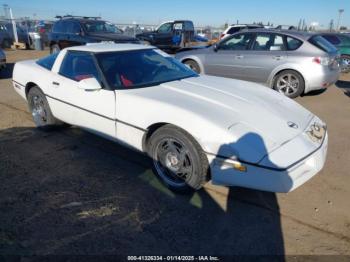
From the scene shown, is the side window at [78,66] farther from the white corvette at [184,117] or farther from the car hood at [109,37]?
the car hood at [109,37]

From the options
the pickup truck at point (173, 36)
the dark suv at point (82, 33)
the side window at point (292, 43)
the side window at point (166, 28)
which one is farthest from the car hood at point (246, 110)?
the side window at point (166, 28)

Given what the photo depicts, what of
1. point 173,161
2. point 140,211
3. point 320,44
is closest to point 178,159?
point 173,161

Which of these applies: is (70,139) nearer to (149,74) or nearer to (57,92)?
(57,92)

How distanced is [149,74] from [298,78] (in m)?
4.39

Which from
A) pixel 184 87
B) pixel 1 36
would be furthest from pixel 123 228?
pixel 1 36

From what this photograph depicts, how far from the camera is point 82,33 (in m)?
11.7

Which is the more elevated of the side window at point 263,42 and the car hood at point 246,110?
the side window at point 263,42

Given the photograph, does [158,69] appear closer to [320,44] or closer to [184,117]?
[184,117]

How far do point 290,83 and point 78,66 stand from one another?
497 centimetres

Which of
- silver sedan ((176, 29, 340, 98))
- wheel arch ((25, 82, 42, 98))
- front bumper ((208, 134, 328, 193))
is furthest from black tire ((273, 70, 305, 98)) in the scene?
wheel arch ((25, 82, 42, 98))

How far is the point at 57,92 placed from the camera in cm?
418

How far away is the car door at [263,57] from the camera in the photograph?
23.3 ft

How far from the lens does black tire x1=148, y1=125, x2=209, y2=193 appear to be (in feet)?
9.31

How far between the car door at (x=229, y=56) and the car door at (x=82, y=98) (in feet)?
14.9
